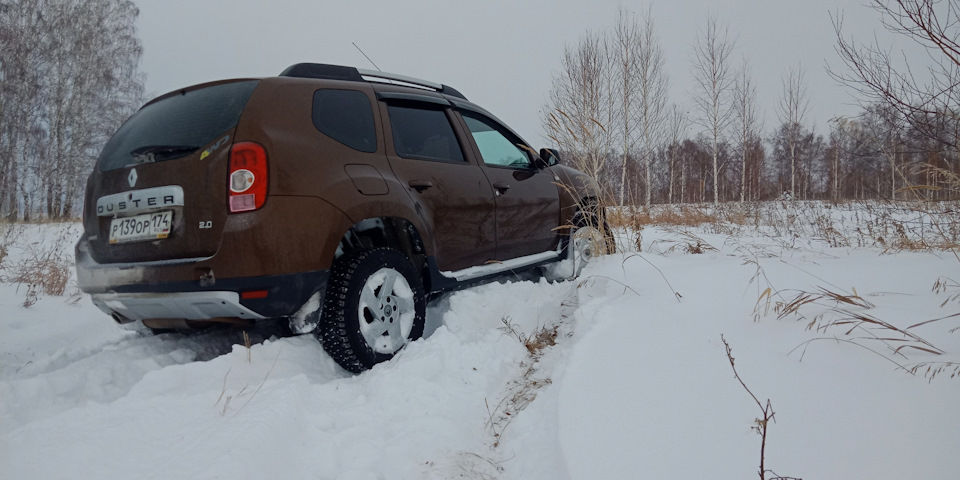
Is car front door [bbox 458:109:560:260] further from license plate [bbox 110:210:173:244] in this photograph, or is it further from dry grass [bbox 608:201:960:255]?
license plate [bbox 110:210:173:244]

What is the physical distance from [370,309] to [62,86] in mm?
22466

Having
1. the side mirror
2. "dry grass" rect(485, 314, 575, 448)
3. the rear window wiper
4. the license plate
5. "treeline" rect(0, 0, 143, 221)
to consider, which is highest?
"treeline" rect(0, 0, 143, 221)

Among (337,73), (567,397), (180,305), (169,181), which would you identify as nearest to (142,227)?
(169,181)

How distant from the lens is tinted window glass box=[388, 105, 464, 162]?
2885 mm

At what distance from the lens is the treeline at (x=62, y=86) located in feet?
52.0

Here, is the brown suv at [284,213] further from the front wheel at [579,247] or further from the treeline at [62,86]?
the treeline at [62,86]

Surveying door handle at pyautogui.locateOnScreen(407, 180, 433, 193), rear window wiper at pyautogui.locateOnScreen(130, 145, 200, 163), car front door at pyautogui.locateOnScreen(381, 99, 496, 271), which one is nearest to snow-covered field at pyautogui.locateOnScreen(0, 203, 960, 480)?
car front door at pyautogui.locateOnScreen(381, 99, 496, 271)

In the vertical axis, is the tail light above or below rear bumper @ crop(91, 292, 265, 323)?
above

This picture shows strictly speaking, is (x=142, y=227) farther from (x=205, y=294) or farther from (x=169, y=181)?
(x=205, y=294)

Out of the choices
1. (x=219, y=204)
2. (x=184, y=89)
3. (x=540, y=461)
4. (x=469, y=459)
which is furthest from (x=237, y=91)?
(x=540, y=461)

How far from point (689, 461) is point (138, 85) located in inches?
1016

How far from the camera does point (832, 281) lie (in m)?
2.49

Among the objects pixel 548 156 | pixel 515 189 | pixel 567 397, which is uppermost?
pixel 548 156

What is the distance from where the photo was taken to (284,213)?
2.09 m
